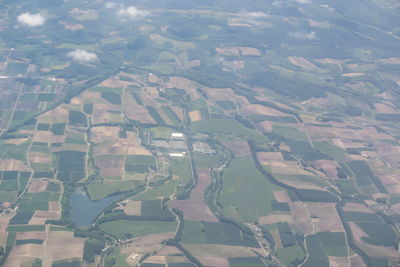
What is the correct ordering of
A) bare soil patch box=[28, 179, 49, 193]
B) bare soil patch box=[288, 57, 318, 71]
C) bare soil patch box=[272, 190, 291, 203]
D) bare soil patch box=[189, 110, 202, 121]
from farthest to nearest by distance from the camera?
bare soil patch box=[288, 57, 318, 71] < bare soil patch box=[189, 110, 202, 121] < bare soil patch box=[272, 190, 291, 203] < bare soil patch box=[28, 179, 49, 193]

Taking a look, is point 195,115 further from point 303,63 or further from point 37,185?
point 303,63

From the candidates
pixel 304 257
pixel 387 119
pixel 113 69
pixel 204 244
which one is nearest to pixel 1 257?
pixel 204 244

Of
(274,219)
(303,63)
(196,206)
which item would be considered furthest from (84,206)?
(303,63)

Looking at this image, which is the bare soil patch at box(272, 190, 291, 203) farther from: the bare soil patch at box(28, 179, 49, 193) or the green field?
the bare soil patch at box(28, 179, 49, 193)

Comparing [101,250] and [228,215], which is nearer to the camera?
[101,250]

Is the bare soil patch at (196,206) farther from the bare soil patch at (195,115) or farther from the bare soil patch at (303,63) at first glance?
the bare soil patch at (303,63)

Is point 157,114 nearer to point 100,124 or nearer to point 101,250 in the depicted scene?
point 100,124

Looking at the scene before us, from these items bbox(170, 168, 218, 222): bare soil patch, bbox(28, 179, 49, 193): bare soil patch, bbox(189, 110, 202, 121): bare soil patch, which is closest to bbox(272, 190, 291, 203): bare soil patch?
bbox(170, 168, 218, 222): bare soil patch

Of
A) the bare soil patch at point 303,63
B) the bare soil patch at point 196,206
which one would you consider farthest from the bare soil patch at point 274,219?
the bare soil patch at point 303,63
